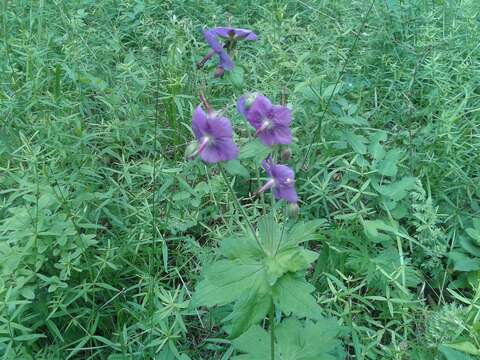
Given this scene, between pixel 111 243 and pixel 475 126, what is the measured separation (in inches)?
67.4

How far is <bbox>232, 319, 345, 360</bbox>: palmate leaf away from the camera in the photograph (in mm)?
1758

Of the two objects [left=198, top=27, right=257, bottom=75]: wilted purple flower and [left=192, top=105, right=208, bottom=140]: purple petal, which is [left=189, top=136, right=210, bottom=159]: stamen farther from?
[left=198, top=27, right=257, bottom=75]: wilted purple flower

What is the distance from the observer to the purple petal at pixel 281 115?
1437mm

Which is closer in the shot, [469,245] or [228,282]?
[228,282]

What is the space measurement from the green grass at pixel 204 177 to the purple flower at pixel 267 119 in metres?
0.06

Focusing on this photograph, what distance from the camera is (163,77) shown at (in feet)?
9.66

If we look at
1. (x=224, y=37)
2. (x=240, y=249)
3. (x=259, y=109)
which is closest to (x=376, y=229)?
(x=240, y=249)

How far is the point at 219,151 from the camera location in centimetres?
146

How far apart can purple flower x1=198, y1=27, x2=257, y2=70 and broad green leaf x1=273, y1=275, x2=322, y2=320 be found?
24.2 inches

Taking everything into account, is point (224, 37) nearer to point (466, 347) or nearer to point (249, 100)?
point (249, 100)

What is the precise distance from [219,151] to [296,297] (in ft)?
1.49

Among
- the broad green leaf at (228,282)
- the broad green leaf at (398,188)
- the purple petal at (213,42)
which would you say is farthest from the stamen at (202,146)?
the broad green leaf at (398,188)

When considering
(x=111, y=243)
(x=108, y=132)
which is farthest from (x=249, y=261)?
(x=108, y=132)

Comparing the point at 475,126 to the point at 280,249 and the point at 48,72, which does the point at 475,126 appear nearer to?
the point at 280,249
